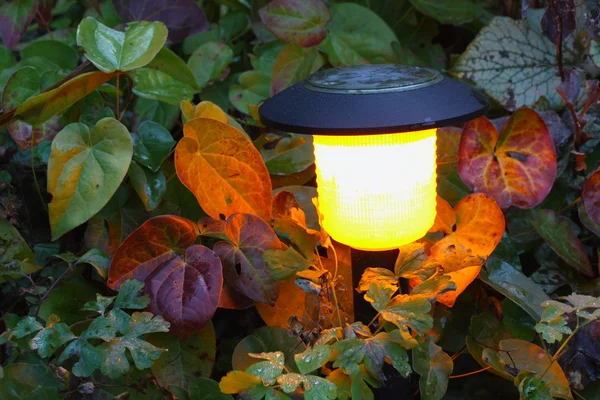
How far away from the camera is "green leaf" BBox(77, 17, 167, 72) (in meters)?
1.03

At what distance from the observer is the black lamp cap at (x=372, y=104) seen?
81 cm

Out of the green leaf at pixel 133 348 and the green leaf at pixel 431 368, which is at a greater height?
the green leaf at pixel 133 348

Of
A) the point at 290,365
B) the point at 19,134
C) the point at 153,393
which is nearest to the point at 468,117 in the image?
the point at 290,365

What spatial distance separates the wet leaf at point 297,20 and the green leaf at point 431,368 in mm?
640

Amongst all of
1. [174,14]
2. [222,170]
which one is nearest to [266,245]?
[222,170]

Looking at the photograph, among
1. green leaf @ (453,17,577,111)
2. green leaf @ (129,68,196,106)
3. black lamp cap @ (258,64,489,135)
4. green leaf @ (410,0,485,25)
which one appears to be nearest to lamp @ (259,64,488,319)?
black lamp cap @ (258,64,489,135)

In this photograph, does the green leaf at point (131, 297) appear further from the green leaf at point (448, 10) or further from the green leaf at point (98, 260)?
the green leaf at point (448, 10)

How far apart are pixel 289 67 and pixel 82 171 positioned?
1.66ft

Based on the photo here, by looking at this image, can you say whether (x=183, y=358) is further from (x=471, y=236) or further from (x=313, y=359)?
(x=471, y=236)

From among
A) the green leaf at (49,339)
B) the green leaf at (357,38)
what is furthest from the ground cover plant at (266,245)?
the green leaf at (357,38)

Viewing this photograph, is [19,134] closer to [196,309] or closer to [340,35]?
[196,309]

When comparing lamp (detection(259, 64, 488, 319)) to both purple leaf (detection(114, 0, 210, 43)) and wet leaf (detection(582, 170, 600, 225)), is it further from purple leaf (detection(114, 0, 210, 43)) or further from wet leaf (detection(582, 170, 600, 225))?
purple leaf (detection(114, 0, 210, 43))

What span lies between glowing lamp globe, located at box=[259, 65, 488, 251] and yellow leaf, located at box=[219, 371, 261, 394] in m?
0.26

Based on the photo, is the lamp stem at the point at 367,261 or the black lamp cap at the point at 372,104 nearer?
the black lamp cap at the point at 372,104
